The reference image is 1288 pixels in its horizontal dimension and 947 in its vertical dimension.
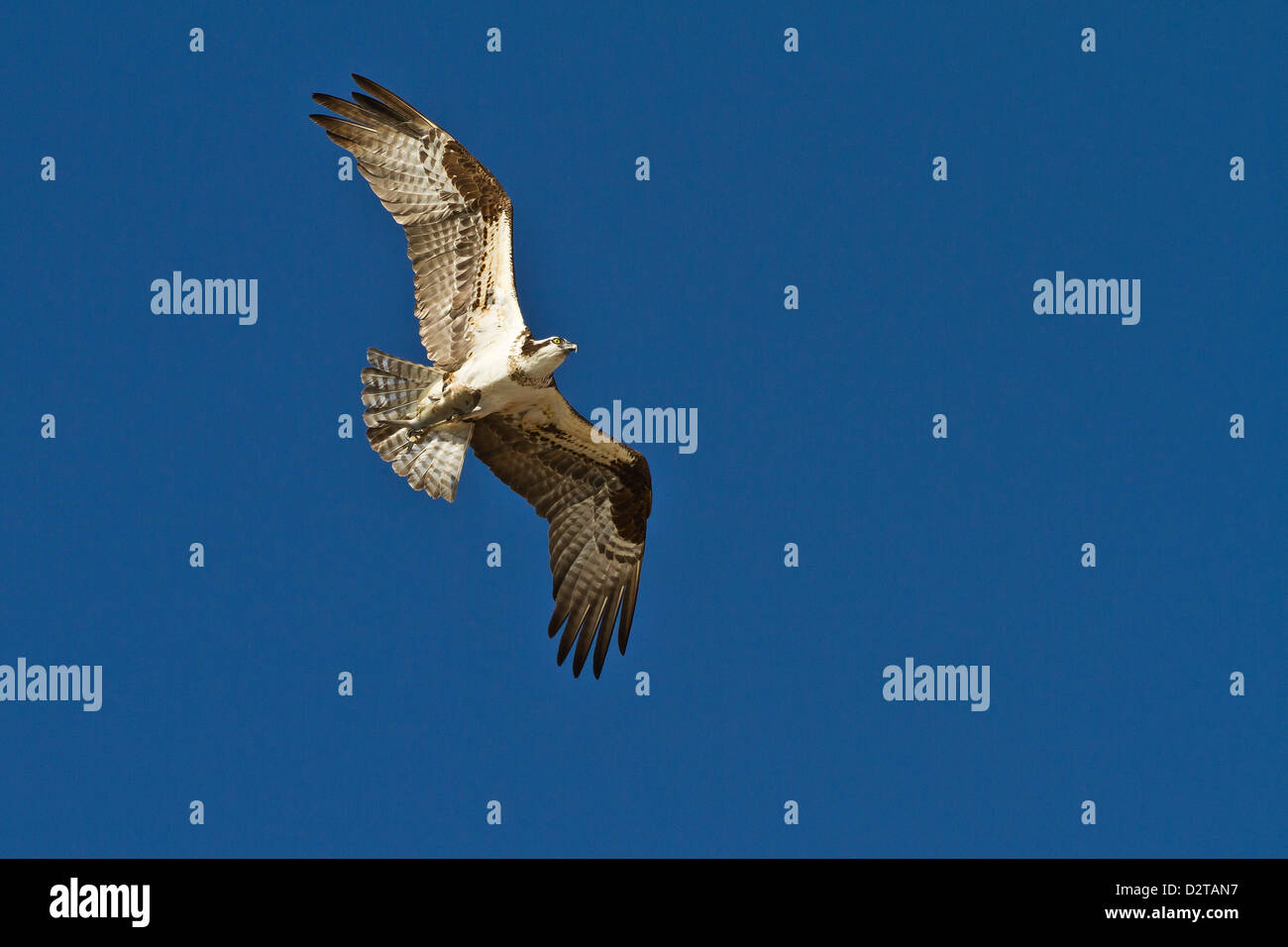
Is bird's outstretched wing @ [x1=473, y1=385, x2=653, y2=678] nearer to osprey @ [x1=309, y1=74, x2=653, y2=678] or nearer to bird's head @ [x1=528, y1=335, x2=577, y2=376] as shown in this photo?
osprey @ [x1=309, y1=74, x2=653, y2=678]

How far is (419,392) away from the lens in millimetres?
12703

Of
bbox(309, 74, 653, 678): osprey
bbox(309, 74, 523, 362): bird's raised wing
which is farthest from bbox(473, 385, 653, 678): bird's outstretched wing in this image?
bbox(309, 74, 523, 362): bird's raised wing

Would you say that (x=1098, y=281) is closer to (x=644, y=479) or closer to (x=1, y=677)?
(x=644, y=479)

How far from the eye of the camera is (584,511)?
1373cm

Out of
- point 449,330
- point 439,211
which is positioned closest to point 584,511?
point 449,330

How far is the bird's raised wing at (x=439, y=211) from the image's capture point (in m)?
12.6

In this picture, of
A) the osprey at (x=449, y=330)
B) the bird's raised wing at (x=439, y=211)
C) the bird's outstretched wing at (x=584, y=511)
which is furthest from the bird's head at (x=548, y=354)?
the bird's outstretched wing at (x=584, y=511)

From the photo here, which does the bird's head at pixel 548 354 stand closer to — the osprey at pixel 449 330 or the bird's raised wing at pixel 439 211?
the osprey at pixel 449 330

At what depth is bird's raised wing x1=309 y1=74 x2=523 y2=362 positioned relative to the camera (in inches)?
496

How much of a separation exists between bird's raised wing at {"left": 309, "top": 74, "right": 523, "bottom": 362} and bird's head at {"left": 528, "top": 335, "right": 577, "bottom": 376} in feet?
1.63

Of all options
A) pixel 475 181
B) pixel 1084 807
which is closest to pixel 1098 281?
pixel 1084 807

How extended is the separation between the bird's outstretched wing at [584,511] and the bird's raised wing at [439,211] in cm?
93

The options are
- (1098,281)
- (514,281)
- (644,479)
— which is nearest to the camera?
(514,281)

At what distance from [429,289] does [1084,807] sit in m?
6.76
